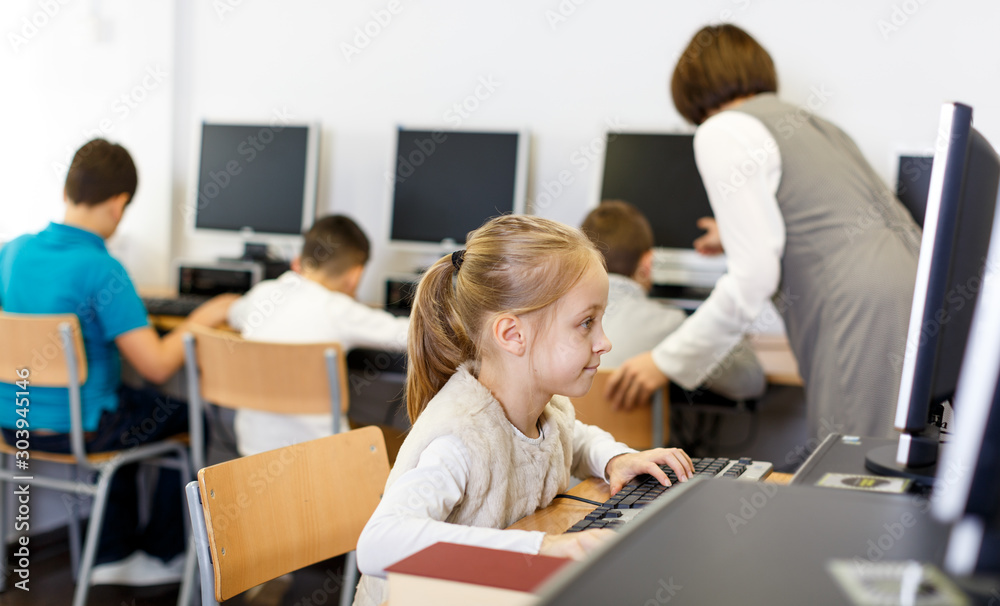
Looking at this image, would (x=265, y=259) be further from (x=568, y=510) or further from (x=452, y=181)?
(x=568, y=510)

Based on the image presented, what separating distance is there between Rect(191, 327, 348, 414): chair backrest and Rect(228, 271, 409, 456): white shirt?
0.11 metres

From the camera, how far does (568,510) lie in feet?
3.49

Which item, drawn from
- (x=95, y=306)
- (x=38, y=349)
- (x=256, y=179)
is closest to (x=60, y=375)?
(x=38, y=349)

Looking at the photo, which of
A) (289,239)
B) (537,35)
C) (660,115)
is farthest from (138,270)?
(660,115)

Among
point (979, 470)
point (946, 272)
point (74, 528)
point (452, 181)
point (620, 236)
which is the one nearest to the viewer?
point (979, 470)

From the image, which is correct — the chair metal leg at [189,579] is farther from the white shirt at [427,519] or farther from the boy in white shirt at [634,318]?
the white shirt at [427,519]

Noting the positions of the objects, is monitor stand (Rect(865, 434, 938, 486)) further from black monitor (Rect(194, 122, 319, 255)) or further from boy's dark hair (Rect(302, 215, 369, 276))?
black monitor (Rect(194, 122, 319, 255))

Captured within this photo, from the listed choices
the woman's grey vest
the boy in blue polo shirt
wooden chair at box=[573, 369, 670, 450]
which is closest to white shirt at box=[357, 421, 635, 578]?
wooden chair at box=[573, 369, 670, 450]

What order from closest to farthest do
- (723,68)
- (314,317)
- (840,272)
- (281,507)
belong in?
1. (281,507)
2. (840,272)
3. (723,68)
4. (314,317)

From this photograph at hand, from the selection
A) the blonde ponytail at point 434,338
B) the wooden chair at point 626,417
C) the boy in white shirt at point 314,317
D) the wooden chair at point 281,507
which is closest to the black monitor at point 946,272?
the blonde ponytail at point 434,338

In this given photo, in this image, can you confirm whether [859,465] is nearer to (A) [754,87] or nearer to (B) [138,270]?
(A) [754,87]

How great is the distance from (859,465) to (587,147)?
2094 millimetres

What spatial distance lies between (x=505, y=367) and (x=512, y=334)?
49 millimetres

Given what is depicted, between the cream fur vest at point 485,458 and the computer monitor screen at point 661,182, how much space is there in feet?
5.08
